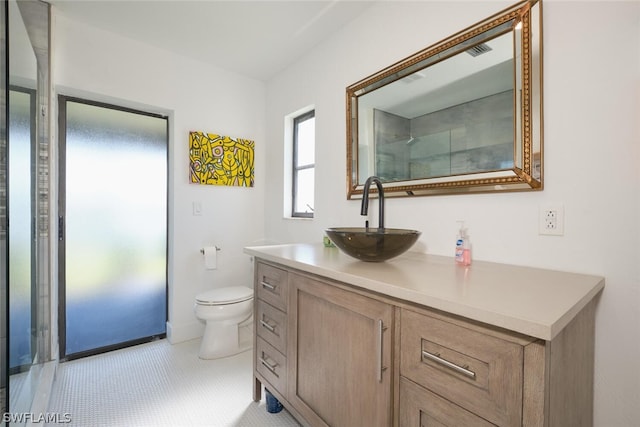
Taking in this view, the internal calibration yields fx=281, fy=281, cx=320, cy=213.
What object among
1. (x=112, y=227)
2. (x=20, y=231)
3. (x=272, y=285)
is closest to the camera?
(x=20, y=231)

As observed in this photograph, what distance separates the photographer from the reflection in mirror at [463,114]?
113 centimetres

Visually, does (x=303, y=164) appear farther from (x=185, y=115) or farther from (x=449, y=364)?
(x=449, y=364)

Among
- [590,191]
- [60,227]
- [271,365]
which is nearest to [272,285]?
[271,365]

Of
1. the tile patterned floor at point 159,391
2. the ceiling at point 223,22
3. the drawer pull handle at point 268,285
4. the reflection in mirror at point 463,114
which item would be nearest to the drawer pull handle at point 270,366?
the tile patterned floor at point 159,391

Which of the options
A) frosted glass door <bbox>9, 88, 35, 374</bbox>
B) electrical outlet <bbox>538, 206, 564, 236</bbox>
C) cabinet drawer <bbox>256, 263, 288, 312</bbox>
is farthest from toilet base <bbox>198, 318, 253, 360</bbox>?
electrical outlet <bbox>538, 206, 564, 236</bbox>

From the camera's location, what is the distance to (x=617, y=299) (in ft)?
3.10

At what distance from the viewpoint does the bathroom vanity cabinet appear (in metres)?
0.63

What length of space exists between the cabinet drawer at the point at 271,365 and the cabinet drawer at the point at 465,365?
759mm

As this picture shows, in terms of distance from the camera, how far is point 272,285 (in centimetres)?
146

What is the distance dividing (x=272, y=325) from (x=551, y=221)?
133cm

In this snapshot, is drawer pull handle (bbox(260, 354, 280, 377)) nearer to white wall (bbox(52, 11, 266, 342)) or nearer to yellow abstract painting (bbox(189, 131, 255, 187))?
white wall (bbox(52, 11, 266, 342))

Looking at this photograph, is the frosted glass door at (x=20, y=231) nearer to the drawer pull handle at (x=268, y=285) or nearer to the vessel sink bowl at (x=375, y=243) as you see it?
the drawer pull handle at (x=268, y=285)

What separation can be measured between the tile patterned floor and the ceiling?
2.45 m

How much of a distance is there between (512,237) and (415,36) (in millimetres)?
1177
